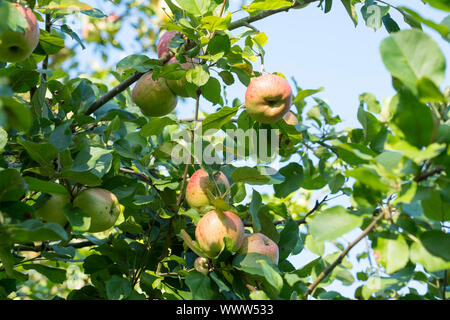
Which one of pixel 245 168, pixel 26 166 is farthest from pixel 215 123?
pixel 26 166

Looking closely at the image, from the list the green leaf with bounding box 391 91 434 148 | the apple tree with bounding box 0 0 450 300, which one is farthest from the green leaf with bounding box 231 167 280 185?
the green leaf with bounding box 391 91 434 148

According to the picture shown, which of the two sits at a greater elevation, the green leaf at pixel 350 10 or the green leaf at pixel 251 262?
the green leaf at pixel 350 10

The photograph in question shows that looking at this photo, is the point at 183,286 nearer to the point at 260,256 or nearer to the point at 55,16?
the point at 260,256

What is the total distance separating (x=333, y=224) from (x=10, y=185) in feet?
2.41

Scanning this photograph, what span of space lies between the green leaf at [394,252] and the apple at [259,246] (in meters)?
0.41

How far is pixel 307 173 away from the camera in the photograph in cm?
169

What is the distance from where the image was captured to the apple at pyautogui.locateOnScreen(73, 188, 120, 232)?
135cm

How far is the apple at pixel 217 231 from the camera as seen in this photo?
4.21 ft

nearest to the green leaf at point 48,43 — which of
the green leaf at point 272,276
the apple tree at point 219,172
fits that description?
the apple tree at point 219,172

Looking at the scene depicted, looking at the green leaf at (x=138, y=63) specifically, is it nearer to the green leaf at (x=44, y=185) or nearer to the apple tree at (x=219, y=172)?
the apple tree at (x=219, y=172)

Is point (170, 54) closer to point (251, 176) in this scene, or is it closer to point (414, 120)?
point (251, 176)

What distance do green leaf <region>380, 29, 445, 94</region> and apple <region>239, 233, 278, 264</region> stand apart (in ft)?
2.10

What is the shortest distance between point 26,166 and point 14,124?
81 cm

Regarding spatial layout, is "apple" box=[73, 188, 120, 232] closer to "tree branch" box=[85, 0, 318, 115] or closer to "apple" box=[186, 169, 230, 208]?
"apple" box=[186, 169, 230, 208]
